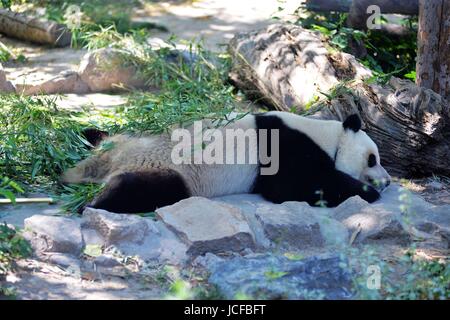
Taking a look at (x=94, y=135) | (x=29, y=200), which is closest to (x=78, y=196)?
(x=29, y=200)

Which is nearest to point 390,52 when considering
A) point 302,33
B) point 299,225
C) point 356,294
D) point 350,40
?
point 350,40

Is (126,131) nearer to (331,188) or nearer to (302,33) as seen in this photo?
(331,188)

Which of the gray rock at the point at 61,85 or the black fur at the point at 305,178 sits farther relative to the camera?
the gray rock at the point at 61,85

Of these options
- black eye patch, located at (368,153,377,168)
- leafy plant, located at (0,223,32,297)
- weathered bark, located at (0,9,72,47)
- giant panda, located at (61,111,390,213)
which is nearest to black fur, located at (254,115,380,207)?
giant panda, located at (61,111,390,213)

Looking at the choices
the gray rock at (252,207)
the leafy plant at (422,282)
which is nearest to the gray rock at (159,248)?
the gray rock at (252,207)

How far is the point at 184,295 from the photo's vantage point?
3.98 m

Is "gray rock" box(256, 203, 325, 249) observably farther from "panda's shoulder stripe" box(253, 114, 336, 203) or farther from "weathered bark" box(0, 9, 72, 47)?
"weathered bark" box(0, 9, 72, 47)

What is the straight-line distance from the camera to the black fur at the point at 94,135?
21.1 feet

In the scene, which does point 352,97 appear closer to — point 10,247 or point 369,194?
point 369,194

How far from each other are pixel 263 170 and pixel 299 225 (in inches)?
42.5

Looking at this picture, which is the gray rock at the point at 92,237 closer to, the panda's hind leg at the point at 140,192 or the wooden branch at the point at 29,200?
the panda's hind leg at the point at 140,192

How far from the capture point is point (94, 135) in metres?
6.48

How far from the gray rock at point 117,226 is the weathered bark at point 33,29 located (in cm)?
593

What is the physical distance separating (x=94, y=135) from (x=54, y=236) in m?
1.95
